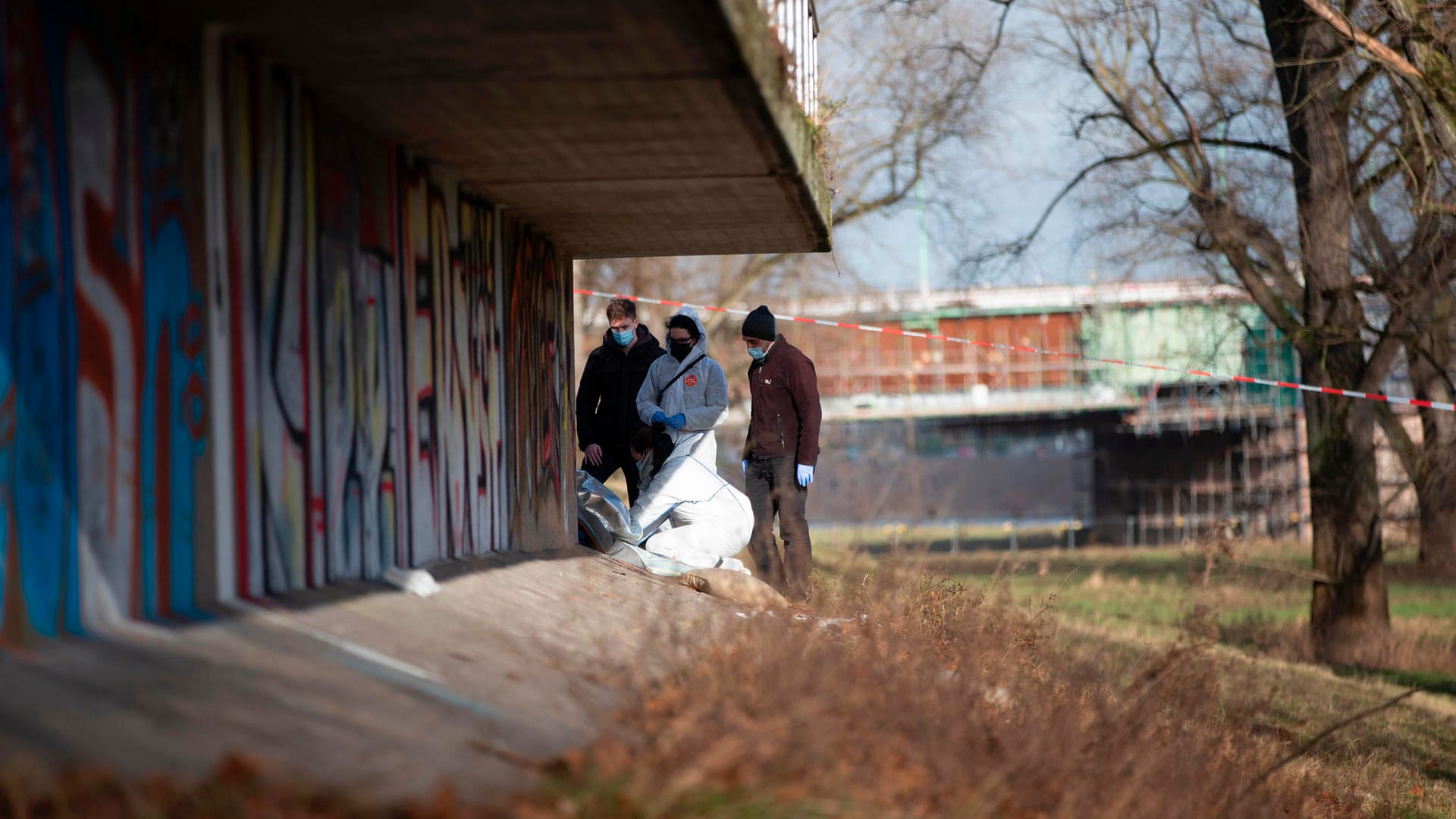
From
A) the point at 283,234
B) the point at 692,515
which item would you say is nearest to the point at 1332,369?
the point at 692,515

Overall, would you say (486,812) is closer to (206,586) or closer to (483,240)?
(206,586)

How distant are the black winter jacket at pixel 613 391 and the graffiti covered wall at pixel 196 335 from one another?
108 inches

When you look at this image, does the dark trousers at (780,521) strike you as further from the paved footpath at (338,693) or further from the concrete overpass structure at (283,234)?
the paved footpath at (338,693)

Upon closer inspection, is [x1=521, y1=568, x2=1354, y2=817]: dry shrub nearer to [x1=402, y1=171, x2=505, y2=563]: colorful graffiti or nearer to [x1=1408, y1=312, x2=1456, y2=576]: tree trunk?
[x1=402, y1=171, x2=505, y2=563]: colorful graffiti

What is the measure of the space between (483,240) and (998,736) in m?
3.69

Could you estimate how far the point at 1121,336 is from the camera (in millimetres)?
29766

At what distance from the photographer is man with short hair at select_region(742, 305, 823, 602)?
27.8 feet

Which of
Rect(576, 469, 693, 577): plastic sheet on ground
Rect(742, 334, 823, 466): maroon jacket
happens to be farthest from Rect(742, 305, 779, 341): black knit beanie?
Rect(576, 469, 693, 577): plastic sheet on ground

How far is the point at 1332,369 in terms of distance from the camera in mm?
13852

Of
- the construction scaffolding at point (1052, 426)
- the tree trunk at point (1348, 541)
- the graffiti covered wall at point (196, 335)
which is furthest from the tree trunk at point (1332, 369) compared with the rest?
the construction scaffolding at point (1052, 426)

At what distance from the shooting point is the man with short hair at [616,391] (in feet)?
28.9

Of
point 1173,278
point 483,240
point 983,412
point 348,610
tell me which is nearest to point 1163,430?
point 983,412

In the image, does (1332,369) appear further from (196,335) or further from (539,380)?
(196,335)

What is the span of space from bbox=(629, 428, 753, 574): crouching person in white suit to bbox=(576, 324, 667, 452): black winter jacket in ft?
2.16
